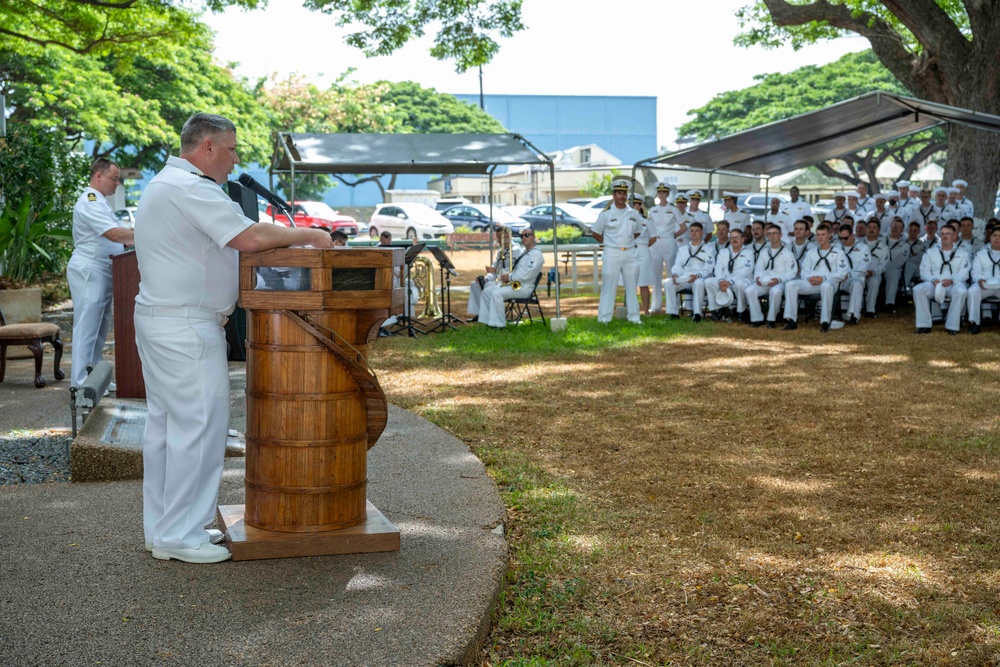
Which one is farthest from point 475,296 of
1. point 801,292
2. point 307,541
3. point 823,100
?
point 823,100

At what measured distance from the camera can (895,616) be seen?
13.1 ft

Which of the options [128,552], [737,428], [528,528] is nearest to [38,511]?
[128,552]

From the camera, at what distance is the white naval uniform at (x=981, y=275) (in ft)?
43.3

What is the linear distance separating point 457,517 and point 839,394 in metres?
5.11

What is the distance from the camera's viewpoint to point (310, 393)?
404 centimetres

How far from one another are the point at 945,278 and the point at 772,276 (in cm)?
228

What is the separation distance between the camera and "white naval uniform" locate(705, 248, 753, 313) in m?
14.9

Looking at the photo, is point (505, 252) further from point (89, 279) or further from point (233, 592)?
point (233, 592)

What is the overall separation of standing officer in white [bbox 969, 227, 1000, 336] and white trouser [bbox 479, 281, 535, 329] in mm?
5734

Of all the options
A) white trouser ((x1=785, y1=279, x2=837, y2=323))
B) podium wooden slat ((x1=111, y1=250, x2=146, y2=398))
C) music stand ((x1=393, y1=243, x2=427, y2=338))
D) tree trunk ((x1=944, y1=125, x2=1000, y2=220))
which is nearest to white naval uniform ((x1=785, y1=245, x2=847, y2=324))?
white trouser ((x1=785, y1=279, x2=837, y2=323))

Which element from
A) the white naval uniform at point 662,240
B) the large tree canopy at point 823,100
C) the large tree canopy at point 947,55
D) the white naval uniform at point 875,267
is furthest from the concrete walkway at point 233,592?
the large tree canopy at point 823,100

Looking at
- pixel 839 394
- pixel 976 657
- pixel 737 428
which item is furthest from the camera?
pixel 839 394

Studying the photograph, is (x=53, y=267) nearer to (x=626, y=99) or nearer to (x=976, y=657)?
(x=976, y=657)

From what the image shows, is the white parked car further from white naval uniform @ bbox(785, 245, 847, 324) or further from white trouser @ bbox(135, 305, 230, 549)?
white trouser @ bbox(135, 305, 230, 549)
